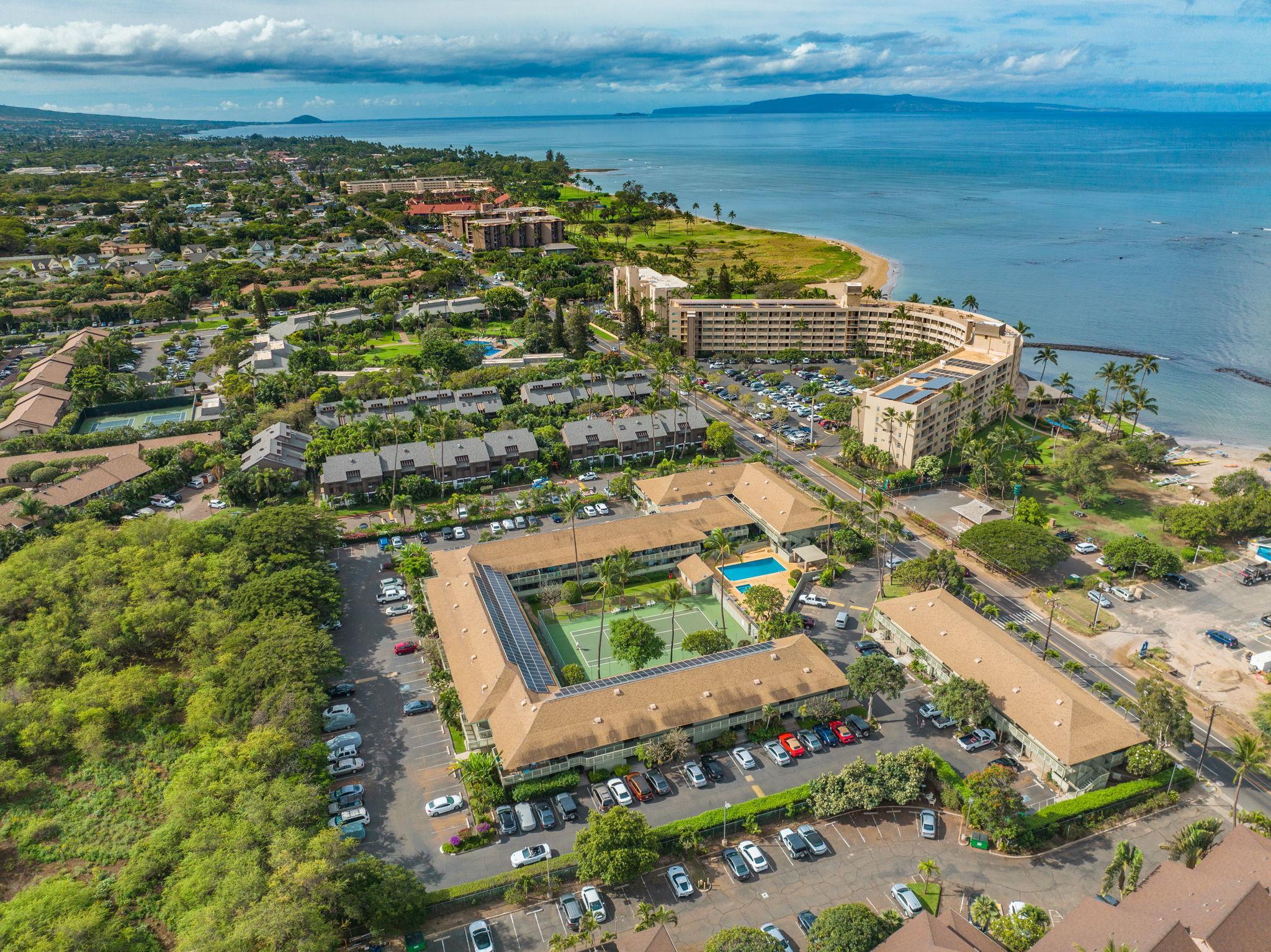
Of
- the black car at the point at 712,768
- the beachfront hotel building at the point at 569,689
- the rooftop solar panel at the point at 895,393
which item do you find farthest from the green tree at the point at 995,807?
the rooftop solar panel at the point at 895,393

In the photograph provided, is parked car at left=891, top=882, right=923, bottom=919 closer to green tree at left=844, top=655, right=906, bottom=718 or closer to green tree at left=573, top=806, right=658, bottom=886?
green tree at left=573, top=806, right=658, bottom=886

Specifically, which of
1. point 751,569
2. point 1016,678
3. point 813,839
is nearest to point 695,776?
point 813,839

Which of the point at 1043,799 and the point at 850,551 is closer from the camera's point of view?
the point at 1043,799

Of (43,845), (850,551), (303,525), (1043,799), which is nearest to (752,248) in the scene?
(850,551)

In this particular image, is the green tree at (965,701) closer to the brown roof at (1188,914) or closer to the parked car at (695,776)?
the brown roof at (1188,914)

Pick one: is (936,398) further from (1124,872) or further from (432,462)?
(432,462)

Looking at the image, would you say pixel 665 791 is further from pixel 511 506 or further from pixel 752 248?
pixel 752 248

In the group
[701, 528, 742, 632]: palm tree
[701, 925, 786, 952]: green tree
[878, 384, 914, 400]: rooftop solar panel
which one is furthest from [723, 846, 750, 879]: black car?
[878, 384, 914, 400]: rooftop solar panel
